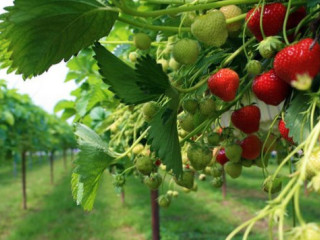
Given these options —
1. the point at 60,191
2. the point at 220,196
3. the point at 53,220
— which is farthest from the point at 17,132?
A: the point at 220,196

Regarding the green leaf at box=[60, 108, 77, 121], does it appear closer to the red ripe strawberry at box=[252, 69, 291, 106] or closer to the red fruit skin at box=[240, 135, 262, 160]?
the red fruit skin at box=[240, 135, 262, 160]

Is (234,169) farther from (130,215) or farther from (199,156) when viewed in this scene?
(130,215)

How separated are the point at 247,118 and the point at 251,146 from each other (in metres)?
0.08

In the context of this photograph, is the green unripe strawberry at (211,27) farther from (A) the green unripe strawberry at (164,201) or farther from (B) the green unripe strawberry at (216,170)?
(A) the green unripe strawberry at (164,201)

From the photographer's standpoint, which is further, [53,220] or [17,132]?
[17,132]

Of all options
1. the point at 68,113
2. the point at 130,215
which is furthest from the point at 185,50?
the point at 130,215

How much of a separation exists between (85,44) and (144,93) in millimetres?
113

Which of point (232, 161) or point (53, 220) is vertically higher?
point (232, 161)

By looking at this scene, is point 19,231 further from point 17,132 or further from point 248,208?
point 248,208

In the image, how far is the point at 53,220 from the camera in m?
7.49

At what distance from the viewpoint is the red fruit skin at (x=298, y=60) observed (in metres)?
0.42

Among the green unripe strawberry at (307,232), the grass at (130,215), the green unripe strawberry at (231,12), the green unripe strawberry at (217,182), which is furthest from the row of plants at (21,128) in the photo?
the green unripe strawberry at (307,232)

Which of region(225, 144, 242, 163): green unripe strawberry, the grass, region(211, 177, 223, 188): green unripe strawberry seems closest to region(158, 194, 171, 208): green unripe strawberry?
region(211, 177, 223, 188): green unripe strawberry

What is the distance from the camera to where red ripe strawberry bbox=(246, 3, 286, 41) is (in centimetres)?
51
